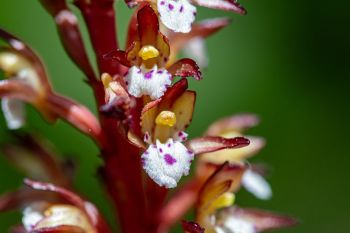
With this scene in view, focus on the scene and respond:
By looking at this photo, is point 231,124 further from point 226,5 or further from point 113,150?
point 226,5

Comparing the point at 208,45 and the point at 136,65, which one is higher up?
the point at 208,45

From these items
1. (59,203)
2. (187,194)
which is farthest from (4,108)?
(187,194)

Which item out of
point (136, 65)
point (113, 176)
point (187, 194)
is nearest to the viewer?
point (136, 65)

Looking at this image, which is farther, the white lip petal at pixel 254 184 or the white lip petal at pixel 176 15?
the white lip petal at pixel 254 184

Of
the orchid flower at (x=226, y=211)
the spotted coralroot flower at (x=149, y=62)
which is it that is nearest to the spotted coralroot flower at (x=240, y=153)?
the orchid flower at (x=226, y=211)

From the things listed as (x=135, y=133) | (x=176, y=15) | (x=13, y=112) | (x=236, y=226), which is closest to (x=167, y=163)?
(x=135, y=133)

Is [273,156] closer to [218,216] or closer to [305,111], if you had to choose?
[305,111]

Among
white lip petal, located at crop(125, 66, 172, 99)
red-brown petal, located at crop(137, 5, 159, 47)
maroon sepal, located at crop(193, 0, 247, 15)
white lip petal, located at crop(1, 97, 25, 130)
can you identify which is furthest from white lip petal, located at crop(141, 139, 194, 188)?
white lip petal, located at crop(1, 97, 25, 130)

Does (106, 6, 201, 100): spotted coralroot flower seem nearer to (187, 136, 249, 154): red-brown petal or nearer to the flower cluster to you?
the flower cluster

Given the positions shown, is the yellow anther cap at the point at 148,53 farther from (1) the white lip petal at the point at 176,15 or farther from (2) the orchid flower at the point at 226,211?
(2) the orchid flower at the point at 226,211

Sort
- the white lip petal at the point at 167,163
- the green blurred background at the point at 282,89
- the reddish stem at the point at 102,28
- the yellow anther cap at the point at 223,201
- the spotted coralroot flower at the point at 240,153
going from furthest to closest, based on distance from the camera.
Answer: the green blurred background at the point at 282,89 < the spotted coralroot flower at the point at 240,153 < the yellow anther cap at the point at 223,201 < the reddish stem at the point at 102,28 < the white lip petal at the point at 167,163
